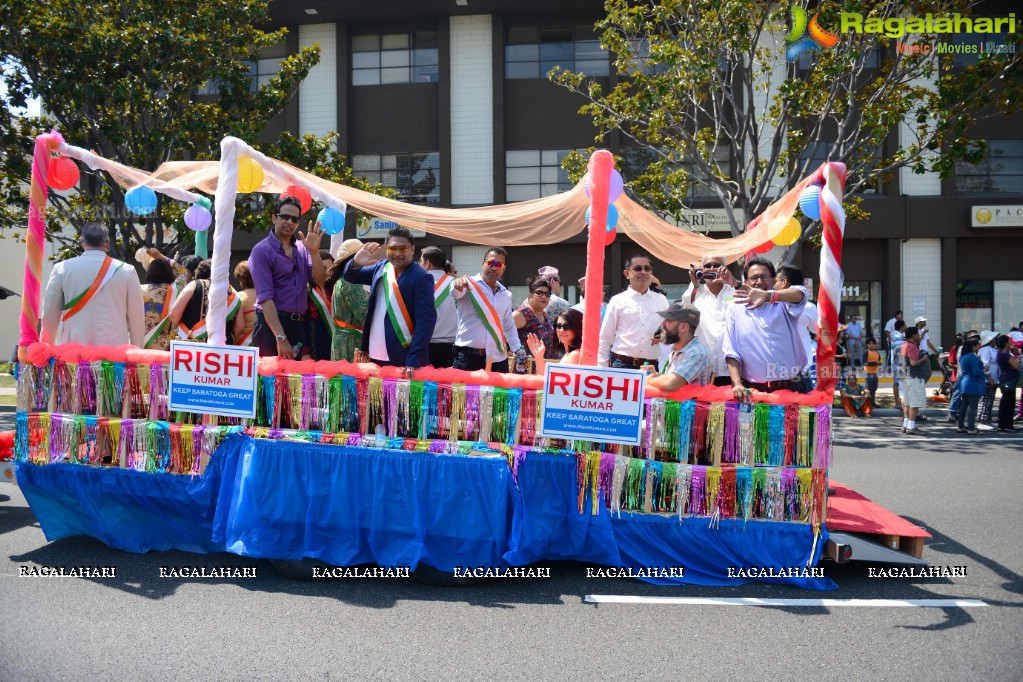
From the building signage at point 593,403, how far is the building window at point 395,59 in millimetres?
21961

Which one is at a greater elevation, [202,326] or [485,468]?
[202,326]

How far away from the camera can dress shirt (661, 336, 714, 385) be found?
201 inches

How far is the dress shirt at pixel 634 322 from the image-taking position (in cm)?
684

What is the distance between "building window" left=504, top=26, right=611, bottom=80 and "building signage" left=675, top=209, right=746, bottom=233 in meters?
5.06

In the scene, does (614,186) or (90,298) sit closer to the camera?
(614,186)

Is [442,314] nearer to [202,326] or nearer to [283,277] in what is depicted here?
[283,277]

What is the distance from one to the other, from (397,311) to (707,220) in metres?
17.9

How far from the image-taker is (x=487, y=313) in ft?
23.8

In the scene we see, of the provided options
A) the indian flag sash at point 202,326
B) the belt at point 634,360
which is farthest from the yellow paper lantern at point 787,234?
the indian flag sash at point 202,326

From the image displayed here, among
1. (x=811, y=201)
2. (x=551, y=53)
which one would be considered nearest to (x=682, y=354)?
(x=811, y=201)

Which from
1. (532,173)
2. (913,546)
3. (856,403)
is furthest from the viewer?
(532,173)

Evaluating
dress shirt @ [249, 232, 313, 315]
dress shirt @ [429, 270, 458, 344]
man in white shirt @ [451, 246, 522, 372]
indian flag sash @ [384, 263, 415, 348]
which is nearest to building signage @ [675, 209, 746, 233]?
man in white shirt @ [451, 246, 522, 372]

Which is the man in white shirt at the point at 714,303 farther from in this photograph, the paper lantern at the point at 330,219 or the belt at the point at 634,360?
the paper lantern at the point at 330,219

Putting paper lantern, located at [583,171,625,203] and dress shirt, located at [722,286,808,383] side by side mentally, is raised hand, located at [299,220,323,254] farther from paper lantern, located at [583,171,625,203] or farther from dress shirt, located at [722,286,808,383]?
dress shirt, located at [722,286,808,383]
